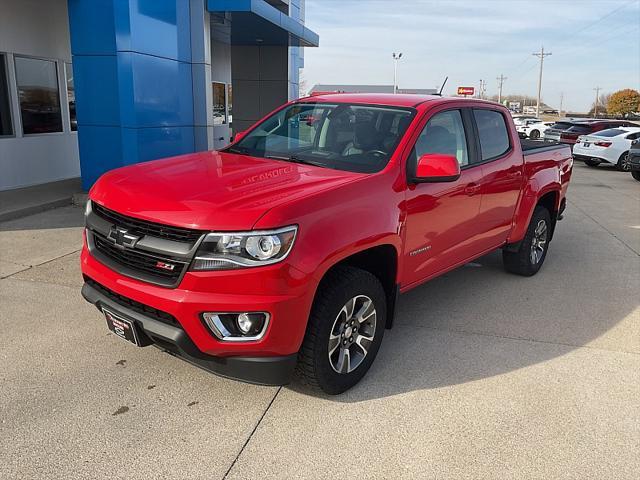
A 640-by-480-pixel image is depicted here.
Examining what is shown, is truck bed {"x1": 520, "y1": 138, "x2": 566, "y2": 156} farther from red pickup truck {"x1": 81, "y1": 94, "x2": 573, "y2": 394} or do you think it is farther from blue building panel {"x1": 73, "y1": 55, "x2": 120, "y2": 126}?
blue building panel {"x1": 73, "y1": 55, "x2": 120, "y2": 126}

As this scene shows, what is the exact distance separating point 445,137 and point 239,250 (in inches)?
88.1

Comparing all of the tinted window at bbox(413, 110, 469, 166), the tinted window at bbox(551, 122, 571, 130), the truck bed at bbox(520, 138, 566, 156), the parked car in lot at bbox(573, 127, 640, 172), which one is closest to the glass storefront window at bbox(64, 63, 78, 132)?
the truck bed at bbox(520, 138, 566, 156)

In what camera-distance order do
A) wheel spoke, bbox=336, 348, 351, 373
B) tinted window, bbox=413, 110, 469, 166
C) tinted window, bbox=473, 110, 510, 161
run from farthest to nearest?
1. tinted window, bbox=473, 110, 510, 161
2. tinted window, bbox=413, 110, 469, 166
3. wheel spoke, bbox=336, 348, 351, 373

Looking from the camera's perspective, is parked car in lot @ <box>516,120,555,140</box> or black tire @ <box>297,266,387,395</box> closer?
black tire @ <box>297,266,387,395</box>

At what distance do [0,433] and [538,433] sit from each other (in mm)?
2985

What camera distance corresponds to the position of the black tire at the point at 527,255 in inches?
230

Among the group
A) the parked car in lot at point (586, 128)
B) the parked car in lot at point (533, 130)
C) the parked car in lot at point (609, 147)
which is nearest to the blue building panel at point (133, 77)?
the parked car in lot at point (609, 147)

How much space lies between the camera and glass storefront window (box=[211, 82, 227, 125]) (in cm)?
1638

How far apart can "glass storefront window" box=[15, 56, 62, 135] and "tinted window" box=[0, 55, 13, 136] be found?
9.5 inches

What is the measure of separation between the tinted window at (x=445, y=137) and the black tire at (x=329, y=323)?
1.06m

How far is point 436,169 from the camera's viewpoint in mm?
3586

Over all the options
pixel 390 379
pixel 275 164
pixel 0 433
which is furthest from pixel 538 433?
pixel 0 433

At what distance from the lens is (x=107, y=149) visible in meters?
8.98

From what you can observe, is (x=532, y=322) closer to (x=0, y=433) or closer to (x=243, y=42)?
(x=0, y=433)
